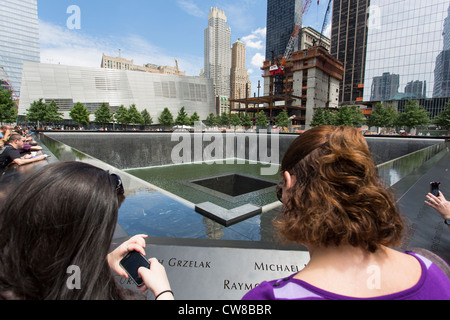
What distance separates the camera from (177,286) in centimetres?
175

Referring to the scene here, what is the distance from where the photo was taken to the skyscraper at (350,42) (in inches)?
3000

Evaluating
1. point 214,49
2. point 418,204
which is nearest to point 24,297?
point 418,204

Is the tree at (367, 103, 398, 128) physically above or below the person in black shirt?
above

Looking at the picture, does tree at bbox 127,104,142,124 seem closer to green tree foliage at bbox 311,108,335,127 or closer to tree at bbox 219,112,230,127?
tree at bbox 219,112,230,127

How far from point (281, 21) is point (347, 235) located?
13134 centimetres

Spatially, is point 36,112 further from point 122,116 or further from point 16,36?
point 16,36

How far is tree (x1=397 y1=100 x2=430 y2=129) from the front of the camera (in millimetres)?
30766

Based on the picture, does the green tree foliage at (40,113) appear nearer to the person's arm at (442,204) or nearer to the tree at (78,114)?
the tree at (78,114)

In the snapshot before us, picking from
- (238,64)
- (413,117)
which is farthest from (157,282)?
(238,64)

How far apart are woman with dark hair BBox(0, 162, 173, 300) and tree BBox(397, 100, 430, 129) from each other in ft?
130

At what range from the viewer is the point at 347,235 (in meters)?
0.82

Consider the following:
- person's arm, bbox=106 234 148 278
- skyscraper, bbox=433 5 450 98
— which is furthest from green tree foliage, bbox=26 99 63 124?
skyscraper, bbox=433 5 450 98

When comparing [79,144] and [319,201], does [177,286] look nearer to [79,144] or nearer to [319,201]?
[319,201]
